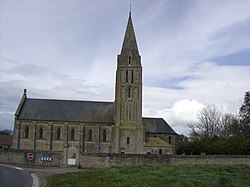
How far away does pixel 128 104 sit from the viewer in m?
59.3

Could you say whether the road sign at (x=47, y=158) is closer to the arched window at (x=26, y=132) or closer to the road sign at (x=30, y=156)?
the road sign at (x=30, y=156)

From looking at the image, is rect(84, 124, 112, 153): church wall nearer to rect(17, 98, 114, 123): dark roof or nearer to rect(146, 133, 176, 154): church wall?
rect(17, 98, 114, 123): dark roof

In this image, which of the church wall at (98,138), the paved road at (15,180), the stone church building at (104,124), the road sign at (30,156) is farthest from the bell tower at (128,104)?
the paved road at (15,180)

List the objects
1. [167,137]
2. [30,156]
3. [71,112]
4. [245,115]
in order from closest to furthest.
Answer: [30,156] < [245,115] < [71,112] < [167,137]

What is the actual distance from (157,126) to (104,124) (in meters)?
10.9

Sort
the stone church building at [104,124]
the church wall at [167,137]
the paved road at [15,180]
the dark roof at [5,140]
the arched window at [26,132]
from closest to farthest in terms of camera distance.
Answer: the paved road at [15,180] → the stone church building at [104,124] → the arched window at [26,132] → the church wall at [167,137] → the dark roof at [5,140]

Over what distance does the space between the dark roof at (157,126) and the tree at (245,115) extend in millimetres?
13180

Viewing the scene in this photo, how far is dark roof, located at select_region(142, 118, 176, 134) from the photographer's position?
64.4 m

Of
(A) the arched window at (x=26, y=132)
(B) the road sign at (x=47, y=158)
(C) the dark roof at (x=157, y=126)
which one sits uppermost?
(C) the dark roof at (x=157, y=126)

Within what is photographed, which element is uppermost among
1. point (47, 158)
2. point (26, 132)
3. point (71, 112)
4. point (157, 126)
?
point (71, 112)

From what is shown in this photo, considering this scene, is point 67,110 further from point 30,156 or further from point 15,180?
point 15,180

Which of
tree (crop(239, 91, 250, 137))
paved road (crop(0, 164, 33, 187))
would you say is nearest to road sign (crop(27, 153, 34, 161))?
paved road (crop(0, 164, 33, 187))

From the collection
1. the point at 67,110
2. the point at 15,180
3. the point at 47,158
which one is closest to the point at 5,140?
the point at 67,110

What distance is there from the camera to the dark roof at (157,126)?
2534 inches
